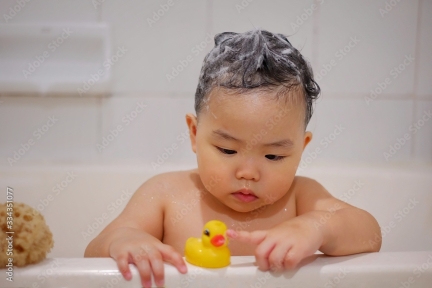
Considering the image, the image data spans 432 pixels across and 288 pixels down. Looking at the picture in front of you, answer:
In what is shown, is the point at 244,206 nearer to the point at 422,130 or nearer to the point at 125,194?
the point at 125,194

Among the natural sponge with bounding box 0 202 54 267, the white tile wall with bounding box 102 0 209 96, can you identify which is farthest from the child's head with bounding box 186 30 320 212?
the white tile wall with bounding box 102 0 209 96

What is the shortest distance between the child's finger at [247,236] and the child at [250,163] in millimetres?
10

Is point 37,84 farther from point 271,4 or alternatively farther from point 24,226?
point 24,226

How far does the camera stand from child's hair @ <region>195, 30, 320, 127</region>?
0.95m

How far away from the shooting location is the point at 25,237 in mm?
725

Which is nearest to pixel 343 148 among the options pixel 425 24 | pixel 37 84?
pixel 425 24

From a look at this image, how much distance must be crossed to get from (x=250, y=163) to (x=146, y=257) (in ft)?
0.98

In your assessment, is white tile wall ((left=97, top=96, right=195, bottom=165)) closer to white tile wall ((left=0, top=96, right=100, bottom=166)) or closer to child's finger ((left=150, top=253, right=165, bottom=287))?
white tile wall ((left=0, top=96, right=100, bottom=166))

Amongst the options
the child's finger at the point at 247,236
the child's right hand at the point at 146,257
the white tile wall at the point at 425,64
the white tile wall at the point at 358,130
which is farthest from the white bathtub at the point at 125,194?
the child's finger at the point at 247,236


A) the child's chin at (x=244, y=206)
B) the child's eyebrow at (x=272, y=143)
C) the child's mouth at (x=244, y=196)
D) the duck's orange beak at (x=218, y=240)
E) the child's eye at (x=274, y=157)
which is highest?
the child's eyebrow at (x=272, y=143)

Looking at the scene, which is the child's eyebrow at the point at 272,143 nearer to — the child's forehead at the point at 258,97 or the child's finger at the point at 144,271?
the child's forehead at the point at 258,97

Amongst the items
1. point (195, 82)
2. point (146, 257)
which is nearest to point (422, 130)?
point (195, 82)

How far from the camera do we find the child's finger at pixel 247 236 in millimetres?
757

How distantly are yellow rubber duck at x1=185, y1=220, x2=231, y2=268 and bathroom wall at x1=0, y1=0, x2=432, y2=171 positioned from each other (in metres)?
0.94
